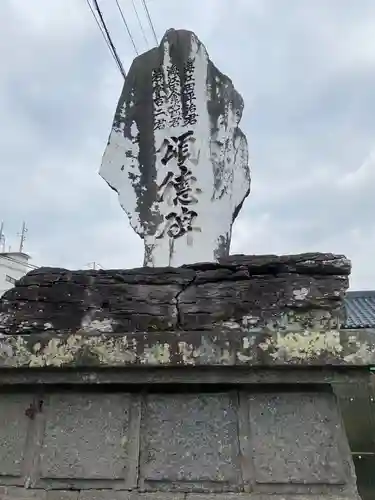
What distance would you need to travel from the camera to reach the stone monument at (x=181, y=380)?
1547mm

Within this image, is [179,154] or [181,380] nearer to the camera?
[181,380]

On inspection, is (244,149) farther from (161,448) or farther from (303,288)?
(161,448)

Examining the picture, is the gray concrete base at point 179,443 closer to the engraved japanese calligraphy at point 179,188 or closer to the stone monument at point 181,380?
the stone monument at point 181,380

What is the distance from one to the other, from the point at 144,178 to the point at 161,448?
1556mm

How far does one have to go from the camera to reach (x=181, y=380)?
1.61 m

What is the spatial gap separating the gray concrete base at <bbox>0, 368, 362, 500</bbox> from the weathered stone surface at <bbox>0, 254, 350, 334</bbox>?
208 mm

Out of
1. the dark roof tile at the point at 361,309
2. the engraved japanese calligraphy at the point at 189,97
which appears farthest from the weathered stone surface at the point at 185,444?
the dark roof tile at the point at 361,309

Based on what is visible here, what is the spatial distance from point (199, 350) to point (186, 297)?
24cm

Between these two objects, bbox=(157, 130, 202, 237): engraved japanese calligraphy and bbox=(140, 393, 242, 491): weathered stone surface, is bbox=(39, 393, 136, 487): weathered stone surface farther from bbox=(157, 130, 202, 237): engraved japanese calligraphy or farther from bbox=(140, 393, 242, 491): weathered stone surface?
bbox=(157, 130, 202, 237): engraved japanese calligraphy

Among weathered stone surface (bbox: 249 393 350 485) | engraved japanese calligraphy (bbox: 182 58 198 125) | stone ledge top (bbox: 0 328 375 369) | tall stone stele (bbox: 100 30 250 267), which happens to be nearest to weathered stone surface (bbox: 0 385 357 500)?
weathered stone surface (bbox: 249 393 350 485)

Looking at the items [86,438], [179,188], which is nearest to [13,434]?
[86,438]

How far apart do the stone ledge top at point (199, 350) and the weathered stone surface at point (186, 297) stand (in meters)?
0.08

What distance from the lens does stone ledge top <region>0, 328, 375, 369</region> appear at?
60.3 inches

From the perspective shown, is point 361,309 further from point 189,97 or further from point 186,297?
point 186,297
